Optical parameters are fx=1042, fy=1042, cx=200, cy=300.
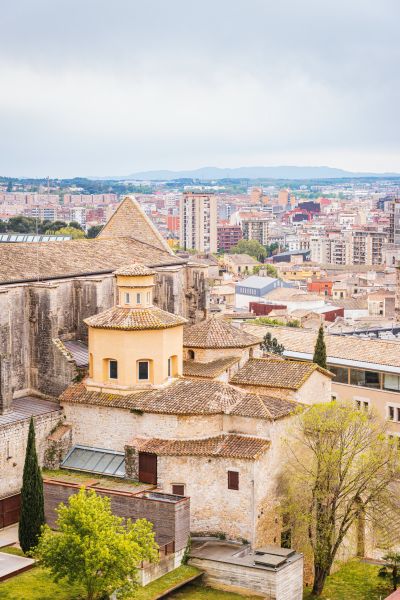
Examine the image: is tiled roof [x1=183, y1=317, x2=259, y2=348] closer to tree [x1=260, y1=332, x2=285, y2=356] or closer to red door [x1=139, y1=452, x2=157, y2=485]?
red door [x1=139, y1=452, x2=157, y2=485]

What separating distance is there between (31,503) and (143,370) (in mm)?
6860

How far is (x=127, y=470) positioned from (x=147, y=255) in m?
13.9

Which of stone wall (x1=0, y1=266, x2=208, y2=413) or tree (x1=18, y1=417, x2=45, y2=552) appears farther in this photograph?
stone wall (x1=0, y1=266, x2=208, y2=413)

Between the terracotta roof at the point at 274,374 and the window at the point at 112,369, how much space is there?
4769 mm

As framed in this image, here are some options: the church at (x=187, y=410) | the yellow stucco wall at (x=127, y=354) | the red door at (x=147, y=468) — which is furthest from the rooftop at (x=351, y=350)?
the red door at (x=147, y=468)

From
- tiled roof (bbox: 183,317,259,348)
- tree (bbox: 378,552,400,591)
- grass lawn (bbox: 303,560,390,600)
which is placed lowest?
grass lawn (bbox: 303,560,390,600)

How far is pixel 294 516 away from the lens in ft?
112

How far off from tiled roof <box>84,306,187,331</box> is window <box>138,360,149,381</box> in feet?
4.32

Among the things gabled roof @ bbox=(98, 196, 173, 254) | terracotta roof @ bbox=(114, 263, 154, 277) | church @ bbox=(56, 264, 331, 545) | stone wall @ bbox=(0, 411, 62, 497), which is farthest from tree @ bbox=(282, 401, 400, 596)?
gabled roof @ bbox=(98, 196, 173, 254)

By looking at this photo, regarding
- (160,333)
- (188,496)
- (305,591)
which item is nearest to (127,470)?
(188,496)

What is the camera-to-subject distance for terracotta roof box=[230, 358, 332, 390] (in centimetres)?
3825

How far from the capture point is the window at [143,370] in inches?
1422

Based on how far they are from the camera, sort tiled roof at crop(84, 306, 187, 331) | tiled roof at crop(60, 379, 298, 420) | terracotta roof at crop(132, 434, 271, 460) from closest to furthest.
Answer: terracotta roof at crop(132, 434, 271, 460) < tiled roof at crop(60, 379, 298, 420) < tiled roof at crop(84, 306, 187, 331)

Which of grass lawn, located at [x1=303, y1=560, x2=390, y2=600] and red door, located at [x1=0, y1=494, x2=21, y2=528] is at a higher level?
red door, located at [x1=0, y1=494, x2=21, y2=528]
